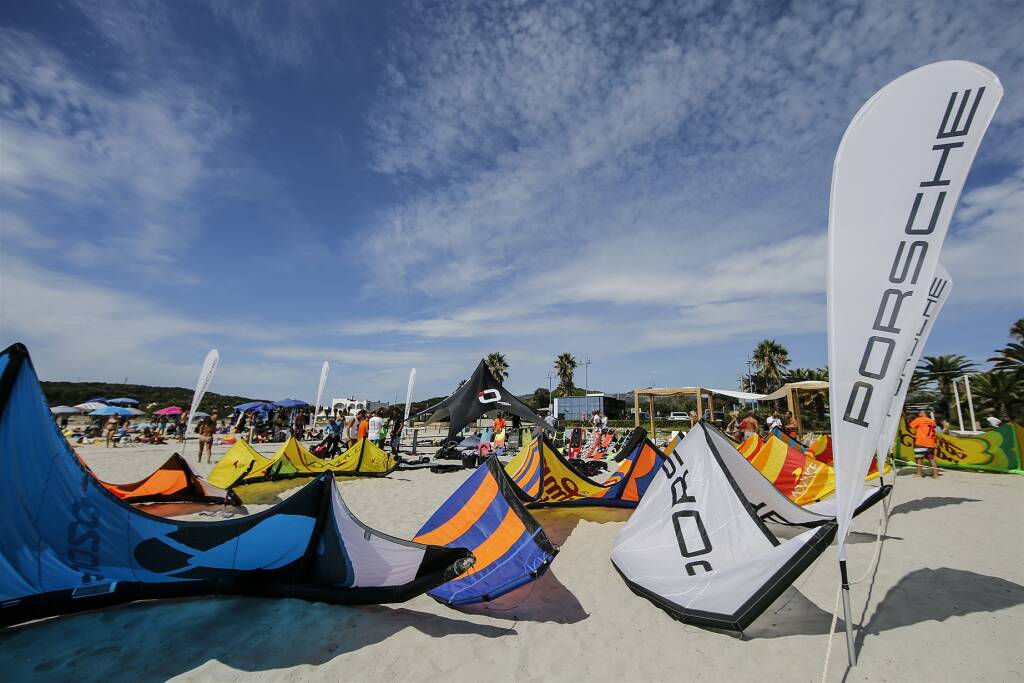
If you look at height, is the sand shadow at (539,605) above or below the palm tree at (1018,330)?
below

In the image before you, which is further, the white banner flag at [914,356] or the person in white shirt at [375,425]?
the person in white shirt at [375,425]

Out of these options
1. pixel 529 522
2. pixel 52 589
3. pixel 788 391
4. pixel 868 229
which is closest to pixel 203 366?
pixel 52 589

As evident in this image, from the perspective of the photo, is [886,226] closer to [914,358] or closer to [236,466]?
[914,358]

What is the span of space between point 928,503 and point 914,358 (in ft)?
20.9

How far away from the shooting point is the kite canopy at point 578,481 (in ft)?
23.3

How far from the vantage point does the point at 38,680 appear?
9.15 feet

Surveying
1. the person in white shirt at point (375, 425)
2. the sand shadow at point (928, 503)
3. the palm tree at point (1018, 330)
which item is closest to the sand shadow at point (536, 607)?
the sand shadow at point (928, 503)

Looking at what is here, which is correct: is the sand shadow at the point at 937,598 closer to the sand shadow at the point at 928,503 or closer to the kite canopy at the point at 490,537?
the kite canopy at the point at 490,537

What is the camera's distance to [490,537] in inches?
172

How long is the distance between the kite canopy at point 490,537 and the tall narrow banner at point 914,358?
332cm

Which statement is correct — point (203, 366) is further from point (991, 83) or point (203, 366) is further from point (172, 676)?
point (991, 83)

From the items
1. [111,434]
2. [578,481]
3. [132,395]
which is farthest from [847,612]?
[132,395]

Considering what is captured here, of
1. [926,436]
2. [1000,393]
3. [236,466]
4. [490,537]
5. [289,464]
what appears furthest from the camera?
[1000,393]

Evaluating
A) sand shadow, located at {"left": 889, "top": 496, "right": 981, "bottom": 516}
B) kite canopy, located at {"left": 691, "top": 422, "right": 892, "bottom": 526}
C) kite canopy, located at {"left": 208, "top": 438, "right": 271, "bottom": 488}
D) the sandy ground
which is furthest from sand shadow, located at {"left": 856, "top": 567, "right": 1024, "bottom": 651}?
kite canopy, located at {"left": 208, "top": 438, "right": 271, "bottom": 488}
